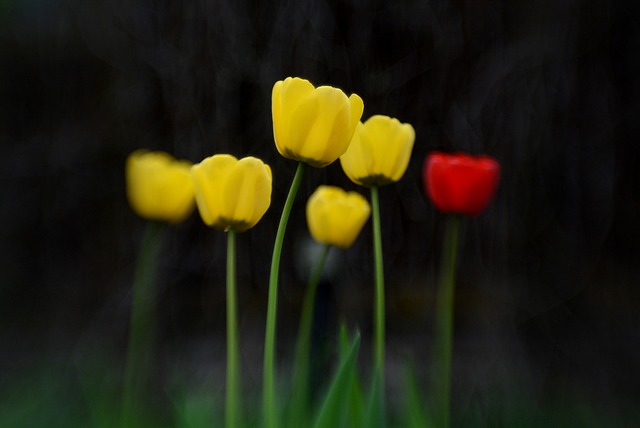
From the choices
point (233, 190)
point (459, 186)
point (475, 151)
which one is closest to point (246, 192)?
point (233, 190)

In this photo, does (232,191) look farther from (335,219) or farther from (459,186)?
(459,186)

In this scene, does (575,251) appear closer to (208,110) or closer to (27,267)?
(208,110)

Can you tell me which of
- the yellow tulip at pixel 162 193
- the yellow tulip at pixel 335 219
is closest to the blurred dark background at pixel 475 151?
the yellow tulip at pixel 162 193

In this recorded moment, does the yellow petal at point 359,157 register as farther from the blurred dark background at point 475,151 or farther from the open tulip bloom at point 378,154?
the blurred dark background at point 475,151

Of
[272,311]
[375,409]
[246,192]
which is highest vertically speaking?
[246,192]

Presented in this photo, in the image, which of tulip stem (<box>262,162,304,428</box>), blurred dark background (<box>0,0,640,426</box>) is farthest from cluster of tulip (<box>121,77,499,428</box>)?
blurred dark background (<box>0,0,640,426</box>)

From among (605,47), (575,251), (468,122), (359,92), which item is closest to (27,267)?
(359,92)

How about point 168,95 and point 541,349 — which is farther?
point 168,95
